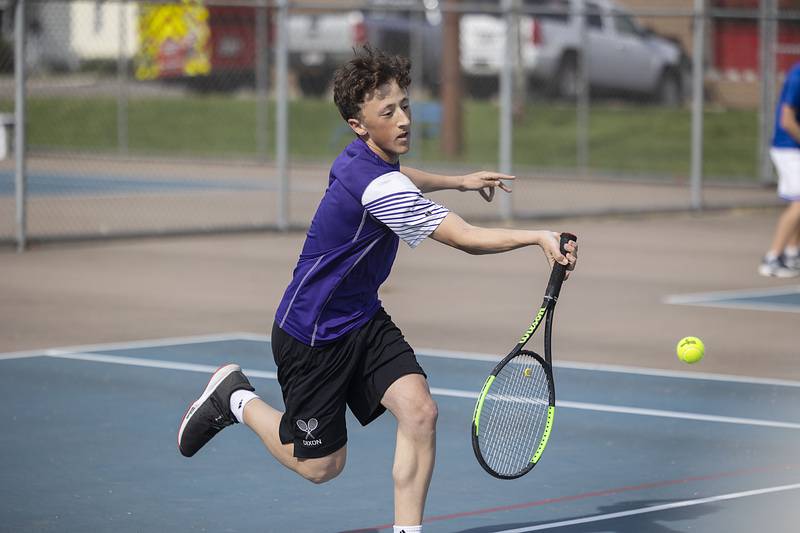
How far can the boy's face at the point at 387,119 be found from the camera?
563 cm

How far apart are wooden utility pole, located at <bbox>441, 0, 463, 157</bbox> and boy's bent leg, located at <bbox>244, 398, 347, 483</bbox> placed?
16850 mm

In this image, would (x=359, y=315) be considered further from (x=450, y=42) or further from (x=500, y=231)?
(x=450, y=42)

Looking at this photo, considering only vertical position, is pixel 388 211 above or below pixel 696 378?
above

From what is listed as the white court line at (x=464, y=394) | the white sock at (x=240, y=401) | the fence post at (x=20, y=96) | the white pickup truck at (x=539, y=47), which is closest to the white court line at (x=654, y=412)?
the white court line at (x=464, y=394)

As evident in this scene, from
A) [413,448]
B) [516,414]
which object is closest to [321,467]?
[413,448]

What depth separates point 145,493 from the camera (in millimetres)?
6809

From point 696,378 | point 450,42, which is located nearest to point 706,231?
point 450,42

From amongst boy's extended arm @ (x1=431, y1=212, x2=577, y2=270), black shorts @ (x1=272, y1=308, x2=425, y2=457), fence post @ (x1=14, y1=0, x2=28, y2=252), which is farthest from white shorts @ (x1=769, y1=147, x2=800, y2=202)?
boy's extended arm @ (x1=431, y1=212, x2=577, y2=270)

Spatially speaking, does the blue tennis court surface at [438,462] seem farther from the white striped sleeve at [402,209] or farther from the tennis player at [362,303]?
the white striped sleeve at [402,209]

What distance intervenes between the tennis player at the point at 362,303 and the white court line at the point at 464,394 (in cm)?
304

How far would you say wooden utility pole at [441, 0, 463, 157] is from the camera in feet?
75.4

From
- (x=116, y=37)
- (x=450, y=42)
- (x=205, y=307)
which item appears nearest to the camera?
(x=205, y=307)

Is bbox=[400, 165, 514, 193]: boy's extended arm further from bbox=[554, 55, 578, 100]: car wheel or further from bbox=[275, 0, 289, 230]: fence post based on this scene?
bbox=[554, 55, 578, 100]: car wheel

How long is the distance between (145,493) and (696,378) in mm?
3932
